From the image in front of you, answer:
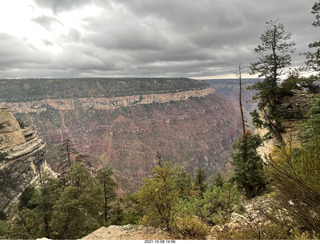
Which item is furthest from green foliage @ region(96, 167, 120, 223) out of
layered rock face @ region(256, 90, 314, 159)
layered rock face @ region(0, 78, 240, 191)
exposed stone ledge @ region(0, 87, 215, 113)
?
exposed stone ledge @ region(0, 87, 215, 113)

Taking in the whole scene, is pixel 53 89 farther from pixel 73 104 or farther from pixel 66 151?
pixel 66 151

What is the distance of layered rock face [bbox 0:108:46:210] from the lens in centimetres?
3269

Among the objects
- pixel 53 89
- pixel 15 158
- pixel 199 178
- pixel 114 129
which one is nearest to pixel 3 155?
pixel 15 158

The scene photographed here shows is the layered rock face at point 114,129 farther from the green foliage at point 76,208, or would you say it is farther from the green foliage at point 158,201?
the green foliage at point 158,201

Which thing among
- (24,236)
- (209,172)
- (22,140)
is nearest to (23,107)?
(22,140)

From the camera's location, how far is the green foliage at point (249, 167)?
13.7 metres

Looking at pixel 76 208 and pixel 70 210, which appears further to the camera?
pixel 76 208

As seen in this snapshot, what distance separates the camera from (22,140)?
140ft

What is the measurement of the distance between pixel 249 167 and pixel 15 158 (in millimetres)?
47155

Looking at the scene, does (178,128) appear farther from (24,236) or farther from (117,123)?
(24,236)

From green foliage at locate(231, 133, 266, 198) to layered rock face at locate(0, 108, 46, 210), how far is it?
3882cm

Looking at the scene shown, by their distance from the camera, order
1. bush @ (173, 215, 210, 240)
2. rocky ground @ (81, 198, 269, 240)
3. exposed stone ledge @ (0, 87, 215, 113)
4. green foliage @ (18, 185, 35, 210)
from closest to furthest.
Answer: bush @ (173, 215, 210, 240)
rocky ground @ (81, 198, 269, 240)
green foliage @ (18, 185, 35, 210)
exposed stone ledge @ (0, 87, 215, 113)

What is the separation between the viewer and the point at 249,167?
13.8 m

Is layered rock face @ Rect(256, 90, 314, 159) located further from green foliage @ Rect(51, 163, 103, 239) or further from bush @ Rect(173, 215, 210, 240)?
green foliage @ Rect(51, 163, 103, 239)
